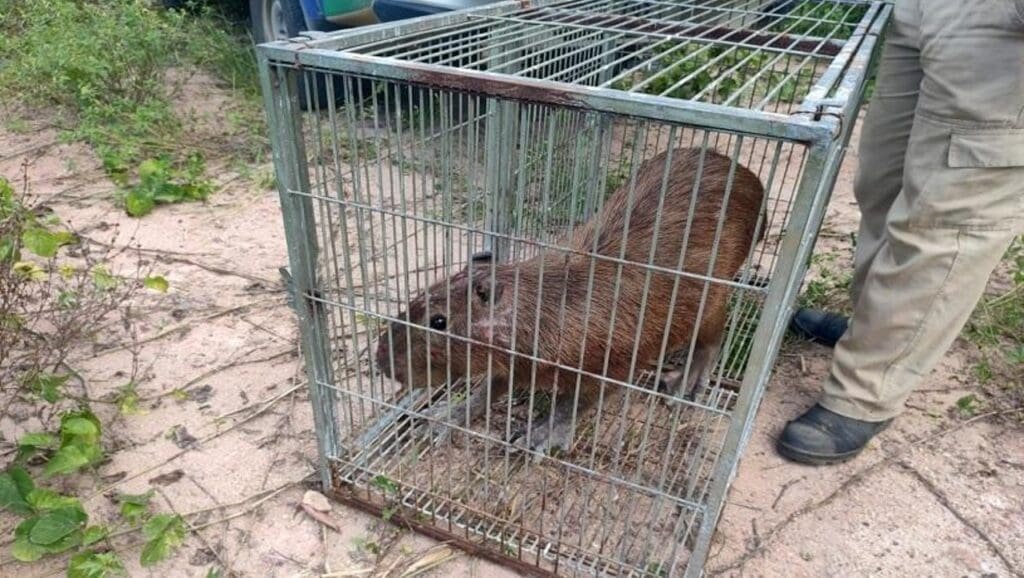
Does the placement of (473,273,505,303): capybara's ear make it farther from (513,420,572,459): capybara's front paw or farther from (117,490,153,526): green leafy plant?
(117,490,153,526): green leafy plant

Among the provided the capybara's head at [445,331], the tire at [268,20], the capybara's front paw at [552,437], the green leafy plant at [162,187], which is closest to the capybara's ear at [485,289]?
the capybara's head at [445,331]

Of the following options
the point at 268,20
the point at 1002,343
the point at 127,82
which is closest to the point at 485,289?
the point at 1002,343

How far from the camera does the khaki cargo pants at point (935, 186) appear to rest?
82.0 inches

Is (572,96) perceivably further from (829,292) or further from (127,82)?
(127,82)

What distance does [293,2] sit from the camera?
15.9 ft

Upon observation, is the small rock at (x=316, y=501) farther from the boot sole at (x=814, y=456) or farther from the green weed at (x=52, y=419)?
the boot sole at (x=814, y=456)

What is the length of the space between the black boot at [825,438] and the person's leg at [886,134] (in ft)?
1.99

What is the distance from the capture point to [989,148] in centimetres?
212

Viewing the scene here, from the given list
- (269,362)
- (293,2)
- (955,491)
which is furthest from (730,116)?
(293,2)

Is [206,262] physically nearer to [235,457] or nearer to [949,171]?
→ [235,457]

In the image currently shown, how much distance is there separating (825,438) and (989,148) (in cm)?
105

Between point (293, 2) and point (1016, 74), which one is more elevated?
point (1016, 74)

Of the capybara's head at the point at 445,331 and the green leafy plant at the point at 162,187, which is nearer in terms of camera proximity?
the capybara's head at the point at 445,331

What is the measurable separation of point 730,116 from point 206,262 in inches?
111
